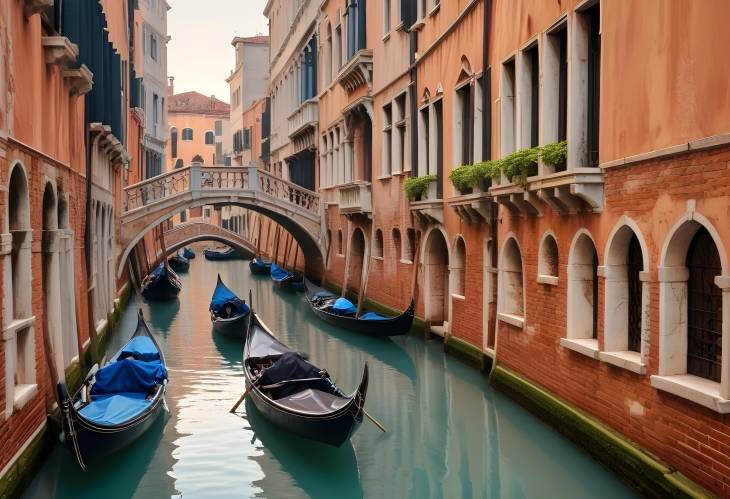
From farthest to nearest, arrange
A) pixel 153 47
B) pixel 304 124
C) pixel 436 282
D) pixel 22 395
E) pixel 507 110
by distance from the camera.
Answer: pixel 153 47 → pixel 304 124 → pixel 436 282 → pixel 507 110 → pixel 22 395

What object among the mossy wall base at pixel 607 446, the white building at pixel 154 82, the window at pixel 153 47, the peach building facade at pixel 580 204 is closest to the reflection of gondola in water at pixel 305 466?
the mossy wall base at pixel 607 446

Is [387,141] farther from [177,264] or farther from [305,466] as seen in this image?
[177,264]

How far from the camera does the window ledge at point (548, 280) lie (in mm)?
6611

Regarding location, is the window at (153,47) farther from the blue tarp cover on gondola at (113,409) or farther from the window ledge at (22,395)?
the window ledge at (22,395)

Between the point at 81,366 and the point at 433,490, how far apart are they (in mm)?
4091

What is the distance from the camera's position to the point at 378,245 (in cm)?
1348

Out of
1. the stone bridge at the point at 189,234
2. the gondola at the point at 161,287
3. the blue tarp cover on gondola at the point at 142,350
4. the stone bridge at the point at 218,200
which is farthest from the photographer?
the stone bridge at the point at 189,234

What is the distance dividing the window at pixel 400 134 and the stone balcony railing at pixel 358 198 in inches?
60.4

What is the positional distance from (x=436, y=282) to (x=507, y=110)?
332cm

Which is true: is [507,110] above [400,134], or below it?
below

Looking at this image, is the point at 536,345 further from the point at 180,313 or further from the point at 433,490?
the point at 180,313

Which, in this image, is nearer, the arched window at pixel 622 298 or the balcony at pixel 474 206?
the arched window at pixel 622 298

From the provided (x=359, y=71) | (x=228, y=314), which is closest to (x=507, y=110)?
(x=359, y=71)

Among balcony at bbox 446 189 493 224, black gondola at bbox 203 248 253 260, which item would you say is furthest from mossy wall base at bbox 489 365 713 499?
black gondola at bbox 203 248 253 260
